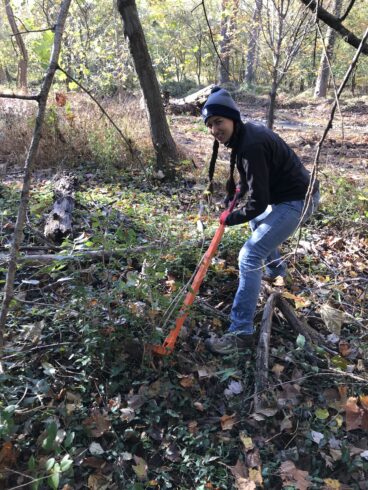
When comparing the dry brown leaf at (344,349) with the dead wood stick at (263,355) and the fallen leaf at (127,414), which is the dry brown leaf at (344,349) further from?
the fallen leaf at (127,414)

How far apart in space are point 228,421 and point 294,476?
45cm

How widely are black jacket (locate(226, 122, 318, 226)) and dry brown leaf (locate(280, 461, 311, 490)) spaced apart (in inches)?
57.2

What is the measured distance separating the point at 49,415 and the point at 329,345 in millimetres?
1986

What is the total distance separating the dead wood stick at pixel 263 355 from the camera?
93.9 inches

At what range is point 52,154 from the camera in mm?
6477

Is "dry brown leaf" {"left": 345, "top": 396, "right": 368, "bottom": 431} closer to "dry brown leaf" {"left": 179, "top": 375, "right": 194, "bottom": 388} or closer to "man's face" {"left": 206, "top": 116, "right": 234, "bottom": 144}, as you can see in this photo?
"dry brown leaf" {"left": 179, "top": 375, "right": 194, "bottom": 388}

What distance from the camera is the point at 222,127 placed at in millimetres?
2430

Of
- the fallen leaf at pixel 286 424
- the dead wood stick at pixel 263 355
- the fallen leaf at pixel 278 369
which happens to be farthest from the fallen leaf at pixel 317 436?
the fallen leaf at pixel 278 369

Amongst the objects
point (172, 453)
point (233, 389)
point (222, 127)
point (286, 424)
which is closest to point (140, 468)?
point (172, 453)

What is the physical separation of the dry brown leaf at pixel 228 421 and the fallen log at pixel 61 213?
2.18m

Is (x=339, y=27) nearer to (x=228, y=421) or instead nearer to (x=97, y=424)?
(x=228, y=421)

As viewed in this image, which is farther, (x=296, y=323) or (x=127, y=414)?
(x=296, y=323)

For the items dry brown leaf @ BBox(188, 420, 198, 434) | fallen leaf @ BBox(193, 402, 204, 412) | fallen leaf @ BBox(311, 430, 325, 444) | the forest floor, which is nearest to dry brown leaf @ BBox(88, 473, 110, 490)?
the forest floor

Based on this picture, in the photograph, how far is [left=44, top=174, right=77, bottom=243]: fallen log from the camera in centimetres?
359
